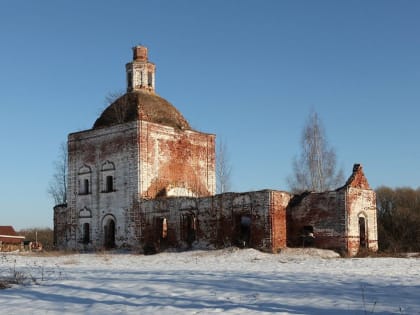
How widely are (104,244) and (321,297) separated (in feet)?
59.3

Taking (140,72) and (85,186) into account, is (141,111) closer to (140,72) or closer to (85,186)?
(140,72)

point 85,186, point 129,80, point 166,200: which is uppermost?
point 129,80

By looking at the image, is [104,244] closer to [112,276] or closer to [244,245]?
[244,245]

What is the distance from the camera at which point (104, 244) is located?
82.4 ft

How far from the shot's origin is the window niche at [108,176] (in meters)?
25.2

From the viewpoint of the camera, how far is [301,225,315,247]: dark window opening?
20672mm

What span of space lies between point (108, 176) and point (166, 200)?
388 centimetres

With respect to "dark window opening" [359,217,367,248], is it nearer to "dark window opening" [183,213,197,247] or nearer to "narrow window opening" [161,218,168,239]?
"dark window opening" [183,213,197,247]

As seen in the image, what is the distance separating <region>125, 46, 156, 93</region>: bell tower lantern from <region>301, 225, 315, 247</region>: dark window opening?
11.3m

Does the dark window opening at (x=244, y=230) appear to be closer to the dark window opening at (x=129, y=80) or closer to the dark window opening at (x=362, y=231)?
the dark window opening at (x=362, y=231)

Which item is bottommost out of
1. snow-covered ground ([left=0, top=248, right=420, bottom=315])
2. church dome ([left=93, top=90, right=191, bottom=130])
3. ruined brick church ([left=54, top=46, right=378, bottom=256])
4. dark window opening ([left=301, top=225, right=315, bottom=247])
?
snow-covered ground ([left=0, top=248, right=420, bottom=315])

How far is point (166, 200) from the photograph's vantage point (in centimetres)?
2305

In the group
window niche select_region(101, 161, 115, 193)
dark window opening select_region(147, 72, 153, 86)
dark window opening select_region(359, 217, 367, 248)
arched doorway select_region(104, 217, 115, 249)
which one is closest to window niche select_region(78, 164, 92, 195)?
window niche select_region(101, 161, 115, 193)

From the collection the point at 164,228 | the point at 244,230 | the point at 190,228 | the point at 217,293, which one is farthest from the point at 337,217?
the point at 217,293
